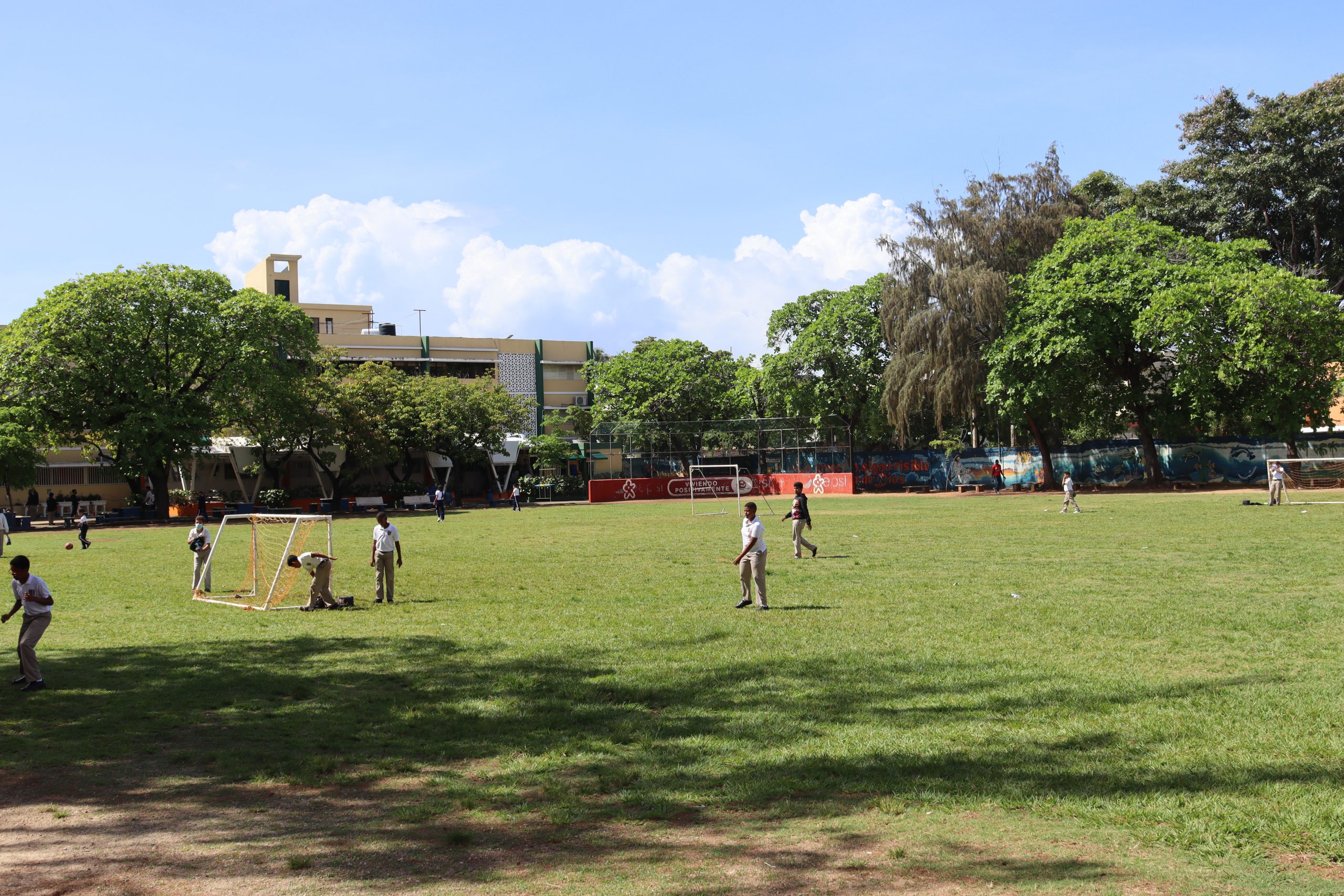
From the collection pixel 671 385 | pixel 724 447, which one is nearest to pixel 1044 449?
pixel 724 447

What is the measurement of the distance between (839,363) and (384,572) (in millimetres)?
50320

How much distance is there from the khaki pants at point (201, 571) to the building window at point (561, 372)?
7929 centimetres

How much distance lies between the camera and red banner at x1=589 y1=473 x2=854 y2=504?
6188cm

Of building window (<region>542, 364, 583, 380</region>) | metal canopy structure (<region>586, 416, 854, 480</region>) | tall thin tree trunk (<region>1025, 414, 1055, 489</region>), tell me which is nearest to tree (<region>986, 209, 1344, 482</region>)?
tall thin tree trunk (<region>1025, 414, 1055, 489</region>)

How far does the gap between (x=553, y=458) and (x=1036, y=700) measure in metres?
64.8

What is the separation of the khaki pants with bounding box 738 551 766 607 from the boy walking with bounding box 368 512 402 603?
578 cm

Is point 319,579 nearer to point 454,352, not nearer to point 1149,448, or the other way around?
point 1149,448

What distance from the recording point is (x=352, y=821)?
639cm

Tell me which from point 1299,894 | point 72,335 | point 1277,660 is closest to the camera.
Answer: point 1299,894

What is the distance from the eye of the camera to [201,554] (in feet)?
60.2

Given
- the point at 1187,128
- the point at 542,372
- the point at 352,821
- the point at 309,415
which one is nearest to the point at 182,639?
the point at 352,821

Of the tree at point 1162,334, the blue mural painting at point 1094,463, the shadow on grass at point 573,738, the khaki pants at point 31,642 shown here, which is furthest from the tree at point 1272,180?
the khaki pants at point 31,642

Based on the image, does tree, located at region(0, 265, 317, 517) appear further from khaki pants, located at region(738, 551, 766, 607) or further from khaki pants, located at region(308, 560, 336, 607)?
khaki pants, located at region(738, 551, 766, 607)

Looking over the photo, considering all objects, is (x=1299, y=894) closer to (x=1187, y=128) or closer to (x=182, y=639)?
(x=182, y=639)
